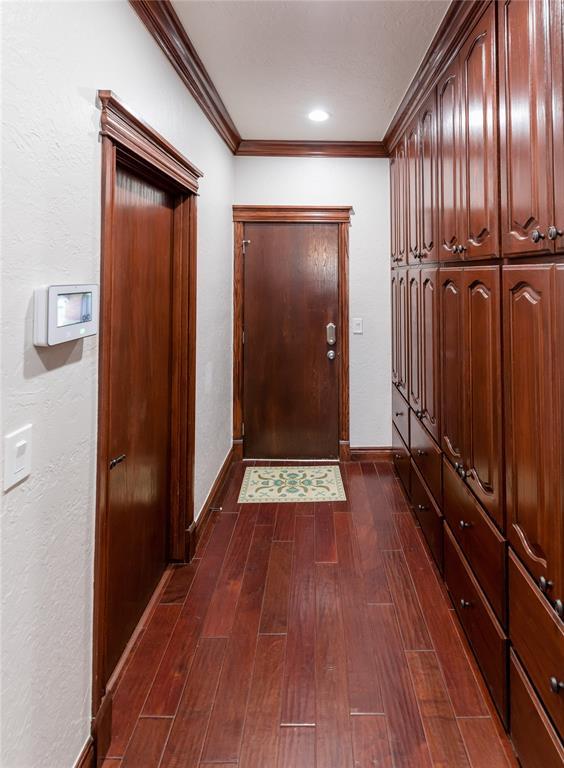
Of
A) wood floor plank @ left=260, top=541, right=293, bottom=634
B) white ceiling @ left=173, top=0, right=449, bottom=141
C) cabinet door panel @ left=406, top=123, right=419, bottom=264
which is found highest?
white ceiling @ left=173, top=0, right=449, bottom=141

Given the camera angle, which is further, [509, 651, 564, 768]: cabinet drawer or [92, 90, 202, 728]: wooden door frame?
[92, 90, 202, 728]: wooden door frame

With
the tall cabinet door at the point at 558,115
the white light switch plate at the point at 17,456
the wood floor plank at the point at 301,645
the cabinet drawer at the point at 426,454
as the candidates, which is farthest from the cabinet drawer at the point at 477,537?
the white light switch plate at the point at 17,456

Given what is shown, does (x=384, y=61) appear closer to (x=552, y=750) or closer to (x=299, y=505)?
(x=299, y=505)

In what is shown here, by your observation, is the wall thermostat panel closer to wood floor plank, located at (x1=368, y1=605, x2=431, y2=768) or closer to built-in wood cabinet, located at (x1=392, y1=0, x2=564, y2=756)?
built-in wood cabinet, located at (x1=392, y1=0, x2=564, y2=756)

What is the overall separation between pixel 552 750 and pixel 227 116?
364 centimetres

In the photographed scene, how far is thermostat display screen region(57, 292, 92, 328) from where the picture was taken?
1240 mm

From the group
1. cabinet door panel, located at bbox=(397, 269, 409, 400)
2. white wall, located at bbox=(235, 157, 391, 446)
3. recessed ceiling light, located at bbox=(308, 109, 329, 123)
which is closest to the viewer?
recessed ceiling light, located at bbox=(308, 109, 329, 123)

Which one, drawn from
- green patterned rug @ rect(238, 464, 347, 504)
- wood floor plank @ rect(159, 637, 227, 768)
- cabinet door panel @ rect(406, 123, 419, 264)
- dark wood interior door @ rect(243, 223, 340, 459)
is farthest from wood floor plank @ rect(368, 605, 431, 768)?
dark wood interior door @ rect(243, 223, 340, 459)

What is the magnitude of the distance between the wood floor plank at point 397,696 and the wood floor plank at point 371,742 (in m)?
0.02

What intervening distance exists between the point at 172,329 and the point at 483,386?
1.52m

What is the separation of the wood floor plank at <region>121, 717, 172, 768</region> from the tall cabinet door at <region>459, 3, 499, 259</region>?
1.88 metres

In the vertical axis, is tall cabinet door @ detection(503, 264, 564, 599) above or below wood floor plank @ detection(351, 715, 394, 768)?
above

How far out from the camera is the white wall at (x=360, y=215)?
4.22 meters

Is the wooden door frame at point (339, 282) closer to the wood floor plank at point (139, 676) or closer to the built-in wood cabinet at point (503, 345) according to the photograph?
the built-in wood cabinet at point (503, 345)
